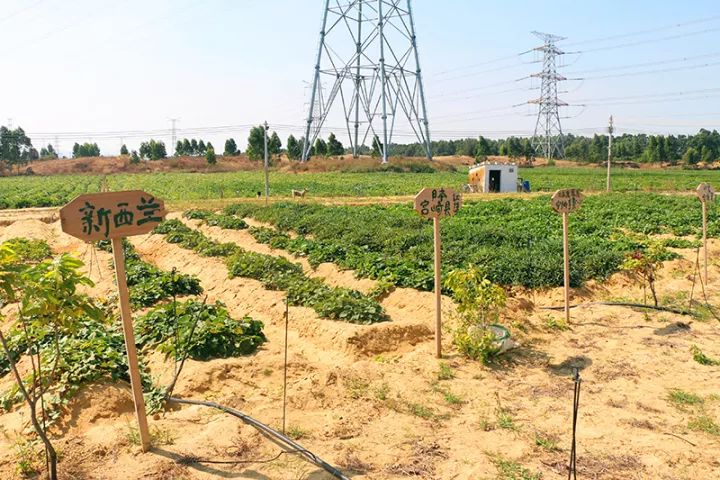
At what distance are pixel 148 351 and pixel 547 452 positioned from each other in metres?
5.00

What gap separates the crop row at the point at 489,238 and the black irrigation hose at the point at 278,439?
5302mm

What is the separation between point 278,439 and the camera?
4.61 metres

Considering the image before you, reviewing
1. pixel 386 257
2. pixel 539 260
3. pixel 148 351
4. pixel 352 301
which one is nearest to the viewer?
pixel 148 351

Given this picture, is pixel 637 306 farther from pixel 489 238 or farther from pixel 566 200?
pixel 489 238

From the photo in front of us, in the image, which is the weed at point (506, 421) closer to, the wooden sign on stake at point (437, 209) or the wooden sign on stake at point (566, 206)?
the wooden sign on stake at point (437, 209)

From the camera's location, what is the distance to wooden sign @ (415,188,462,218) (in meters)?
6.64

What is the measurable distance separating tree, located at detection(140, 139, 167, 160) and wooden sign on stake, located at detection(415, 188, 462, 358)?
298 feet

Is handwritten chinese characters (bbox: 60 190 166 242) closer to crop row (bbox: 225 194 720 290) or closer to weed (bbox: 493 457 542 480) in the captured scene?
weed (bbox: 493 457 542 480)

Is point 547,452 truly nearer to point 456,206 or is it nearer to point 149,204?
point 456,206

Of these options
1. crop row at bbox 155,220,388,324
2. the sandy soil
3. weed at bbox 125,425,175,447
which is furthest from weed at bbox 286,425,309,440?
crop row at bbox 155,220,388,324

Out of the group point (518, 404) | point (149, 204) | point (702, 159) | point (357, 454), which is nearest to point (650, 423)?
point (518, 404)

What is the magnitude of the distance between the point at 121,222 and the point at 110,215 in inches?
4.0

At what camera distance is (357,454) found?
4.45 meters

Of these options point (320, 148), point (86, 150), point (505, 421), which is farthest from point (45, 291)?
point (86, 150)
